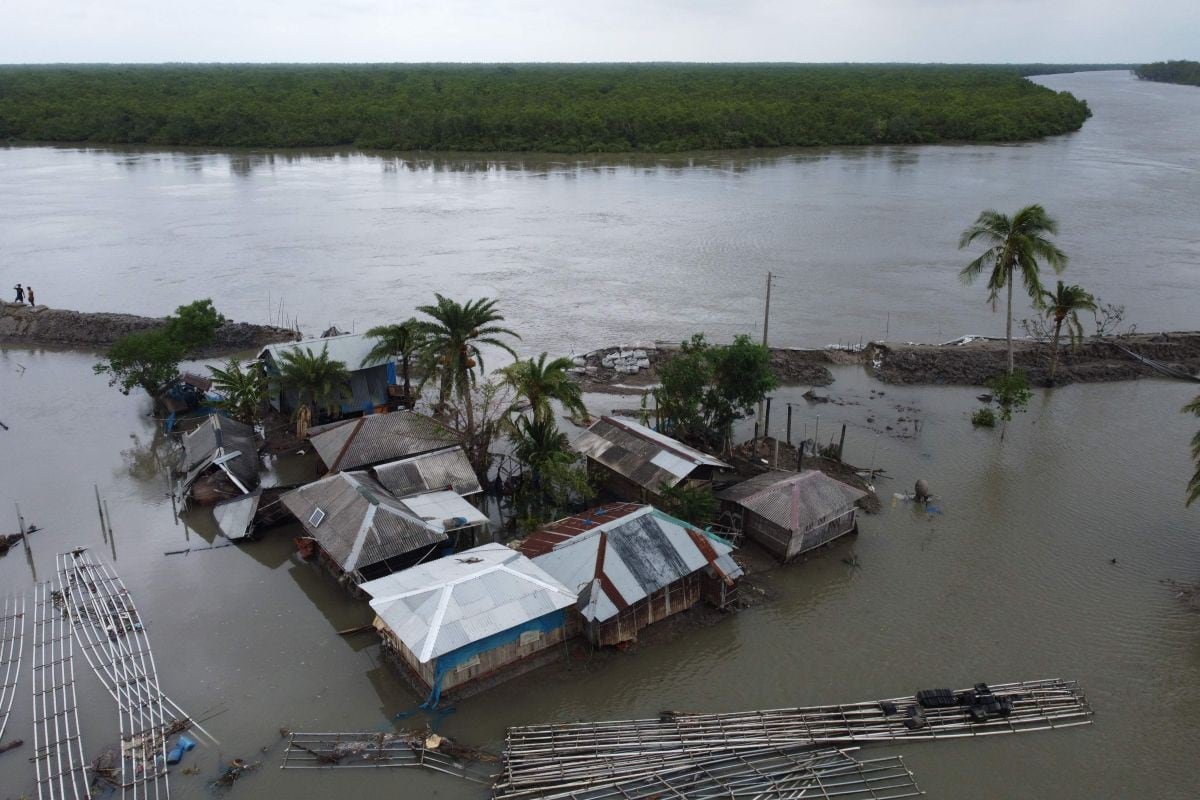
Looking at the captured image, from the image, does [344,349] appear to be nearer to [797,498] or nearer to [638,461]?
[638,461]

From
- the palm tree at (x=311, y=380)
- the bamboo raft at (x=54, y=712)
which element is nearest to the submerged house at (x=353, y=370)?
the palm tree at (x=311, y=380)

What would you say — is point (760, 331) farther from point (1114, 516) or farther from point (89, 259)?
point (89, 259)

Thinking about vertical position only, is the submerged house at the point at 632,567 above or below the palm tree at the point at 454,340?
below

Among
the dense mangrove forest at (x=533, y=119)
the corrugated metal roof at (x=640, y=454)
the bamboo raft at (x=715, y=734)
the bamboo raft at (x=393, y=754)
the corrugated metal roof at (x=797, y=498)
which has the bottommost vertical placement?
the bamboo raft at (x=393, y=754)

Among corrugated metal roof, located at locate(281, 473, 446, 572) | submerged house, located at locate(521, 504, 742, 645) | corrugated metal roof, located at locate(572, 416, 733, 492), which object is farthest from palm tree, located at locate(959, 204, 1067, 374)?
corrugated metal roof, located at locate(281, 473, 446, 572)

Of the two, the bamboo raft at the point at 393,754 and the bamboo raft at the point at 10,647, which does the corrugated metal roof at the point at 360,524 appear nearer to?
the bamboo raft at the point at 393,754

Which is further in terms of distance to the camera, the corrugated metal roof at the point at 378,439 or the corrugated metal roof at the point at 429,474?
the corrugated metal roof at the point at 378,439

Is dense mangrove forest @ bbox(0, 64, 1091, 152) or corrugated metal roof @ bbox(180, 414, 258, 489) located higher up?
dense mangrove forest @ bbox(0, 64, 1091, 152)

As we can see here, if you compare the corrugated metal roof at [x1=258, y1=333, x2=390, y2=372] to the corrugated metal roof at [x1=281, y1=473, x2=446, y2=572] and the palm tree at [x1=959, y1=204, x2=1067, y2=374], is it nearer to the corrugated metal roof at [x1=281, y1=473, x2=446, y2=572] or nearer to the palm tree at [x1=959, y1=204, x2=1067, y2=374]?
the corrugated metal roof at [x1=281, y1=473, x2=446, y2=572]
